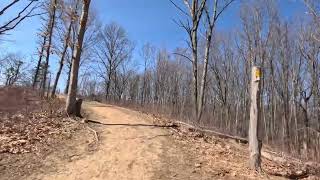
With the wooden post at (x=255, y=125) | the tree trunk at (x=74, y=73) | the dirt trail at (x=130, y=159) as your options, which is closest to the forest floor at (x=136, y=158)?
the dirt trail at (x=130, y=159)

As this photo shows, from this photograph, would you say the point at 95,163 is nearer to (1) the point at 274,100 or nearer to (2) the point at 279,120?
(1) the point at 274,100

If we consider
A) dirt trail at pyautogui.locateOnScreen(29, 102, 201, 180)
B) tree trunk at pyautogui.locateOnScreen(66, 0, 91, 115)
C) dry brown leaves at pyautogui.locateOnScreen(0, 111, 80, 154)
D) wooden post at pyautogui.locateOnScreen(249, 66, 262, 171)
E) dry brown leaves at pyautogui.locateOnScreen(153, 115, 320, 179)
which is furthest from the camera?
tree trunk at pyautogui.locateOnScreen(66, 0, 91, 115)

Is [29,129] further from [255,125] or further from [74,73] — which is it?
[255,125]

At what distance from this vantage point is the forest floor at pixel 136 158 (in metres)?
9.20

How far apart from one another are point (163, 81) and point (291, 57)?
29503 millimetres

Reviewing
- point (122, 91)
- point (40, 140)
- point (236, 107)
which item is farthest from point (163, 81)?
point (40, 140)

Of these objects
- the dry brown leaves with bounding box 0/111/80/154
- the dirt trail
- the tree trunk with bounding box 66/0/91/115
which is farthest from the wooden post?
the tree trunk with bounding box 66/0/91/115

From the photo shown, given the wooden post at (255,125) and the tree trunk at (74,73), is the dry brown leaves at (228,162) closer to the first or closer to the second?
the wooden post at (255,125)

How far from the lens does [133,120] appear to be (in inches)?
608

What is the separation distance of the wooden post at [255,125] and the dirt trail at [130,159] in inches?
69.0

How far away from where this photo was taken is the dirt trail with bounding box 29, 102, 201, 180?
9.11 metres

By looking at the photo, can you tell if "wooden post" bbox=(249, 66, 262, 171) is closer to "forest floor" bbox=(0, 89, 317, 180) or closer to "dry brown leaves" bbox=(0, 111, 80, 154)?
"forest floor" bbox=(0, 89, 317, 180)

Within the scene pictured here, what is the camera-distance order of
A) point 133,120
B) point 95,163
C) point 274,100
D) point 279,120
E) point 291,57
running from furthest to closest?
point 279,120 < point 274,100 < point 291,57 < point 133,120 < point 95,163

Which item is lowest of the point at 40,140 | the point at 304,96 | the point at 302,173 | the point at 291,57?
the point at 302,173
